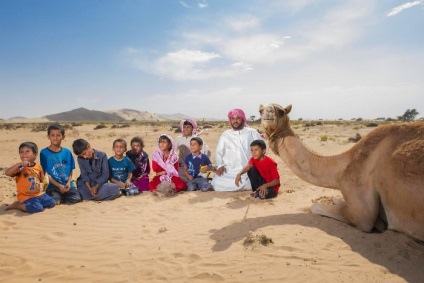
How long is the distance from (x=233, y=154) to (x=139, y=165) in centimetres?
250

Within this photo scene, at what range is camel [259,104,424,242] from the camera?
3725 millimetres

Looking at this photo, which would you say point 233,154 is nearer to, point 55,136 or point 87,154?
point 87,154

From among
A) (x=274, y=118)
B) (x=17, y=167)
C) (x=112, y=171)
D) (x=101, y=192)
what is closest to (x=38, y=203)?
(x=17, y=167)

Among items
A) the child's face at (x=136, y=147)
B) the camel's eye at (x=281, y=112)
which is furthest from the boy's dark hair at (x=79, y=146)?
the camel's eye at (x=281, y=112)

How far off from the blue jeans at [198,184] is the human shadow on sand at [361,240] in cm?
253

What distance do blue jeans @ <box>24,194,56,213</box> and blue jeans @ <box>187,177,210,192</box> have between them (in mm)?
3167

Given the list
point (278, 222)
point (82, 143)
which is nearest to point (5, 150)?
point (82, 143)

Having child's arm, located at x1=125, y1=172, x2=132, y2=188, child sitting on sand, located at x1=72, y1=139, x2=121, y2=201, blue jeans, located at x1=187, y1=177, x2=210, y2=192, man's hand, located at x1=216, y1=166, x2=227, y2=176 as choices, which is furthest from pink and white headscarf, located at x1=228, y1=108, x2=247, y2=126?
child sitting on sand, located at x1=72, y1=139, x2=121, y2=201

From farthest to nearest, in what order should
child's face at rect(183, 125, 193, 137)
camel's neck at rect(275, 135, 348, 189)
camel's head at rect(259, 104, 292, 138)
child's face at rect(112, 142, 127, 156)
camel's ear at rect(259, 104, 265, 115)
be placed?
child's face at rect(183, 125, 193, 137) → child's face at rect(112, 142, 127, 156) → camel's ear at rect(259, 104, 265, 115) → camel's head at rect(259, 104, 292, 138) → camel's neck at rect(275, 135, 348, 189)

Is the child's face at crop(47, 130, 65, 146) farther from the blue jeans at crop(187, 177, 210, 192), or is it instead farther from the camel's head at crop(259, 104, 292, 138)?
the camel's head at crop(259, 104, 292, 138)

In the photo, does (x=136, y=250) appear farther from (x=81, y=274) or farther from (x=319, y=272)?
(x=319, y=272)

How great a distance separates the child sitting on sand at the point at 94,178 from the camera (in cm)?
689

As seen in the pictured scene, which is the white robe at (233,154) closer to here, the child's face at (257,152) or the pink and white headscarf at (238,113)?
the pink and white headscarf at (238,113)

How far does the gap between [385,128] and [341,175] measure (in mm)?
916
